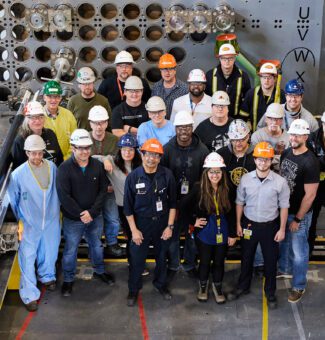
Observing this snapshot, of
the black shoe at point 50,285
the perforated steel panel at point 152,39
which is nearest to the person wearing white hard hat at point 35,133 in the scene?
the black shoe at point 50,285

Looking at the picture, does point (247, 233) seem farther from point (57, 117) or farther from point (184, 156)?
point (57, 117)

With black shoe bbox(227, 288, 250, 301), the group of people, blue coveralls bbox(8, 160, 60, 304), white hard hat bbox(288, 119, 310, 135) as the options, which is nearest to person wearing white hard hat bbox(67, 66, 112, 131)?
the group of people

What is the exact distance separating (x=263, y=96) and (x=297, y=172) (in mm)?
1681

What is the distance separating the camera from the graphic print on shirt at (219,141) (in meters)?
7.12

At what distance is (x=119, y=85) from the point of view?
8.36 meters

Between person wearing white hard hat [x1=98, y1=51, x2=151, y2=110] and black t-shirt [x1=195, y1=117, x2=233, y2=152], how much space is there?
151 cm

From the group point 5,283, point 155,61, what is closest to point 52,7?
point 155,61

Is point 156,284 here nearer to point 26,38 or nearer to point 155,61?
point 155,61

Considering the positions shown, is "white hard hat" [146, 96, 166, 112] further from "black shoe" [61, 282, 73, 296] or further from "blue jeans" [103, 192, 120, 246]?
"black shoe" [61, 282, 73, 296]

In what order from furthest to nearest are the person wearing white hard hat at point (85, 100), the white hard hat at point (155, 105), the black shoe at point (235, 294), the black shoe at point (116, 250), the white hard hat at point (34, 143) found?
the person wearing white hard hat at point (85, 100), the black shoe at point (116, 250), the white hard hat at point (155, 105), the black shoe at point (235, 294), the white hard hat at point (34, 143)

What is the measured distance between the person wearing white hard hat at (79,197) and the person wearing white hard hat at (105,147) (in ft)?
0.96

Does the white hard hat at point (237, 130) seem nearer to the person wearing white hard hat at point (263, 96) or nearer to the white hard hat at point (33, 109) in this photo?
the person wearing white hard hat at point (263, 96)

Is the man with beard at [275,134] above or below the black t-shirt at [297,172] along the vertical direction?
above

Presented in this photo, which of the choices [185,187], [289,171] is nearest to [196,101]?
[185,187]
